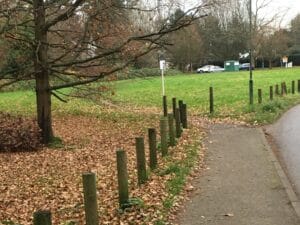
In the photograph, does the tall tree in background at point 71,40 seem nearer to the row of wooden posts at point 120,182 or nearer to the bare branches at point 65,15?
the bare branches at point 65,15

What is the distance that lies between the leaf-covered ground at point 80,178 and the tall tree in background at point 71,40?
1.92 meters

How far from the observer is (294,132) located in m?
15.5

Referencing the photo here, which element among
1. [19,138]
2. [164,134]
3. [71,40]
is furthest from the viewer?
[71,40]

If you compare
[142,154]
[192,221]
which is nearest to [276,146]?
[142,154]

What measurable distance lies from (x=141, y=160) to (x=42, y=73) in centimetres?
749

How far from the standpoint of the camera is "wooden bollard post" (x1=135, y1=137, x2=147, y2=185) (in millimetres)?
8508

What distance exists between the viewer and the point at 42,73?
15.3 meters

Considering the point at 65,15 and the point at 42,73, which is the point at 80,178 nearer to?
the point at 42,73

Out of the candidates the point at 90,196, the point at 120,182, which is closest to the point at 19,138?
the point at 120,182

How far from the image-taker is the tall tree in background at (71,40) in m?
14.9

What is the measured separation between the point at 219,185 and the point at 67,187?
2737 mm

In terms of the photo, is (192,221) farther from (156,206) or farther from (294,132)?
(294,132)

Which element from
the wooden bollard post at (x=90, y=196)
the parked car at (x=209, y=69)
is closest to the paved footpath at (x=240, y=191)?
the wooden bollard post at (x=90, y=196)

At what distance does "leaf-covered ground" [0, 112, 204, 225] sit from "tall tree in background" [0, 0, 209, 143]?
1919 mm
